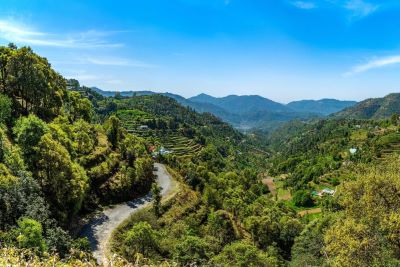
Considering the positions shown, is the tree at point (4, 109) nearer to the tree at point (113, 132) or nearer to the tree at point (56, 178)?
the tree at point (56, 178)

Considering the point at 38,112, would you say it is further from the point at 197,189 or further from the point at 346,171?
the point at 346,171

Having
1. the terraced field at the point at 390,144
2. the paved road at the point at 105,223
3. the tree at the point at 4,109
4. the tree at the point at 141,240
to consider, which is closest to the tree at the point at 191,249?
the tree at the point at 141,240

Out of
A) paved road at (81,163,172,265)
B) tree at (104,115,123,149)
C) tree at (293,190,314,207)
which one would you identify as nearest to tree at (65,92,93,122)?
tree at (104,115,123,149)

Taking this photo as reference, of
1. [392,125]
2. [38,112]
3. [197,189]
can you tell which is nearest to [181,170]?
[197,189]

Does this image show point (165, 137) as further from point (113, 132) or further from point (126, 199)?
point (126, 199)

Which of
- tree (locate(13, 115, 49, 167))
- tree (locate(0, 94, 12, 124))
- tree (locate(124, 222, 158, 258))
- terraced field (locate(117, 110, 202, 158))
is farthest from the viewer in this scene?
terraced field (locate(117, 110, 202, 158))

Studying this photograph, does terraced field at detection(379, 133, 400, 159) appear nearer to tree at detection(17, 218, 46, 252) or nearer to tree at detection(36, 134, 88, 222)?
tree at detection(36, 134, 88, 222)
